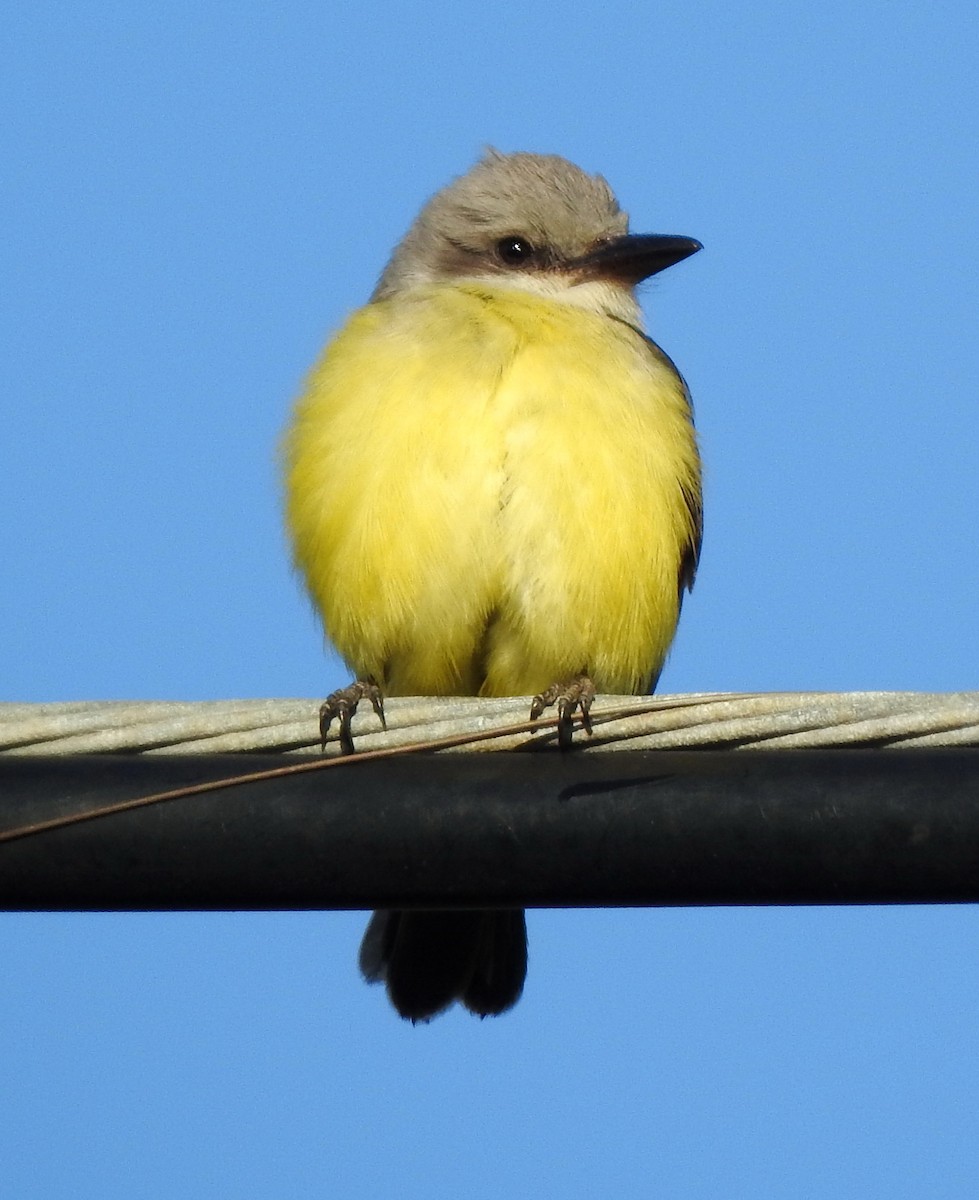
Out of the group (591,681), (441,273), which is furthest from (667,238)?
(591,681)

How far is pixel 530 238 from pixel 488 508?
1.85 m

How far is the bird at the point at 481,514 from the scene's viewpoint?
5723 mm

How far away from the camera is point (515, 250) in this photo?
23.4 feet

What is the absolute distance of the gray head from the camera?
23.0 ft

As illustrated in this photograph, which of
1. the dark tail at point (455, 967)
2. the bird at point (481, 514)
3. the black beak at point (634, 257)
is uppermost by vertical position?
the black beak at point (634, 257)

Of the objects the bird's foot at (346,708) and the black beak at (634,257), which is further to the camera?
the black beak at (634,257)

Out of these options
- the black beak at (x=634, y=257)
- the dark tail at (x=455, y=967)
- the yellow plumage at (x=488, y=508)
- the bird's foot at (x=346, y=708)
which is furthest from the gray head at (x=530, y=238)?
the dark tail at (x=455, y=967)

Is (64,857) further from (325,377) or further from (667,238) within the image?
(667,238)

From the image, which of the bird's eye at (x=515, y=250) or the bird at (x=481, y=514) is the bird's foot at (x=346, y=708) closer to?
the bird at (x=481, y=514)

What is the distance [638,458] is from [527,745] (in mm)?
2398

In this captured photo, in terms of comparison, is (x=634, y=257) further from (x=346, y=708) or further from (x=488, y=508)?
(x=346, y=708)

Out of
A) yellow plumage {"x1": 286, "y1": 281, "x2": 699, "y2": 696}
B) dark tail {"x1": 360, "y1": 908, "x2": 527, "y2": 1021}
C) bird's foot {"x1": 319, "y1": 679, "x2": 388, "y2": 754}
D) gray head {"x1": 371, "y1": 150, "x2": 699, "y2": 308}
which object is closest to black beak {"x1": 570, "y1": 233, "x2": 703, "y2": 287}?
gray head {"x1": 371, "y1": 150, "x2": 699, "y2": 308}

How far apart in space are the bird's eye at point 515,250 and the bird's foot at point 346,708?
6.11 feet

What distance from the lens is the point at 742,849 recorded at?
335 cm
